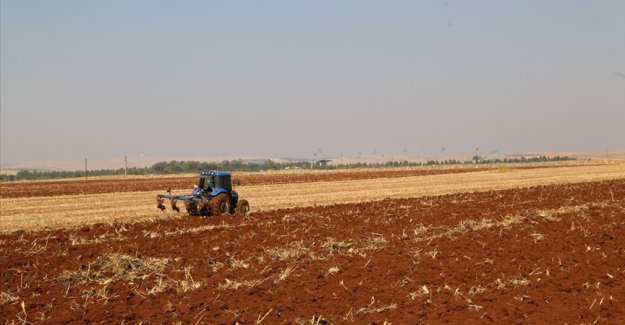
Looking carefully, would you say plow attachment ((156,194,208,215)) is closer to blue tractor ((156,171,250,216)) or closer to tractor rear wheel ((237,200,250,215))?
blue tractor ((156,171,250,216))

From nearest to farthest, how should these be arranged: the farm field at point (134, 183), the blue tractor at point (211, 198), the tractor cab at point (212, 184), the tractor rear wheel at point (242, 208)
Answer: the blue tractor at point (211, 198) → the tractor cab at point (212, 184) → the tractor rear wheel at point (242, 208) → the farm field at point (134, 183)

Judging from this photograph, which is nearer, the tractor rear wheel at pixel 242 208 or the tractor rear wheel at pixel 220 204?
the tractor rear wheel at pixel 220 204

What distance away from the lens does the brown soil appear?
918 cm

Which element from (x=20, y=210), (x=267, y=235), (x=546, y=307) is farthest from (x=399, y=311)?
(x=20, y=210)

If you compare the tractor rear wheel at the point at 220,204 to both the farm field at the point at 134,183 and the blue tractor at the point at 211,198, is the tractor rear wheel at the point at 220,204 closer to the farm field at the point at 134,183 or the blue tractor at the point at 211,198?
the blue tractor at the point at 211,198

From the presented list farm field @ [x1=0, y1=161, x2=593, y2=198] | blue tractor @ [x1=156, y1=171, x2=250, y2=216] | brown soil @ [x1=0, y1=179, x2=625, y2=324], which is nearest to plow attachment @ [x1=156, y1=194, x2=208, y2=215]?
blue tractor @ [x1=156, y1=171, x2=250, y2=216]

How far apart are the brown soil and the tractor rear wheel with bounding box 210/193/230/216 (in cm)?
147

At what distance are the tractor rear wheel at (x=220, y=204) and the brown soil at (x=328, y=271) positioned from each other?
147 cm

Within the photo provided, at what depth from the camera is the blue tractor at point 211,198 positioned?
21.8 m

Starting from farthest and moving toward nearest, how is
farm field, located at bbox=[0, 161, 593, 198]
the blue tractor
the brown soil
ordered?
1. farm field, located at bbox=[0, 161, 593, 198]
2. the blue tractor
3. the brown soil

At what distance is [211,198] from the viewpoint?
21.8 m

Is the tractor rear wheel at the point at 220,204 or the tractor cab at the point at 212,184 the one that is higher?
the tractor cab at the point at 212,184

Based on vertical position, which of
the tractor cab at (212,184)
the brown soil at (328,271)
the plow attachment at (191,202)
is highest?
the tractor cab at (212,184)

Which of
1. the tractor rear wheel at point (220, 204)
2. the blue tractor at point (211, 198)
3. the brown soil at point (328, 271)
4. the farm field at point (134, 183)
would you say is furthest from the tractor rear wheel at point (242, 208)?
the farm field at point (134, 183)
